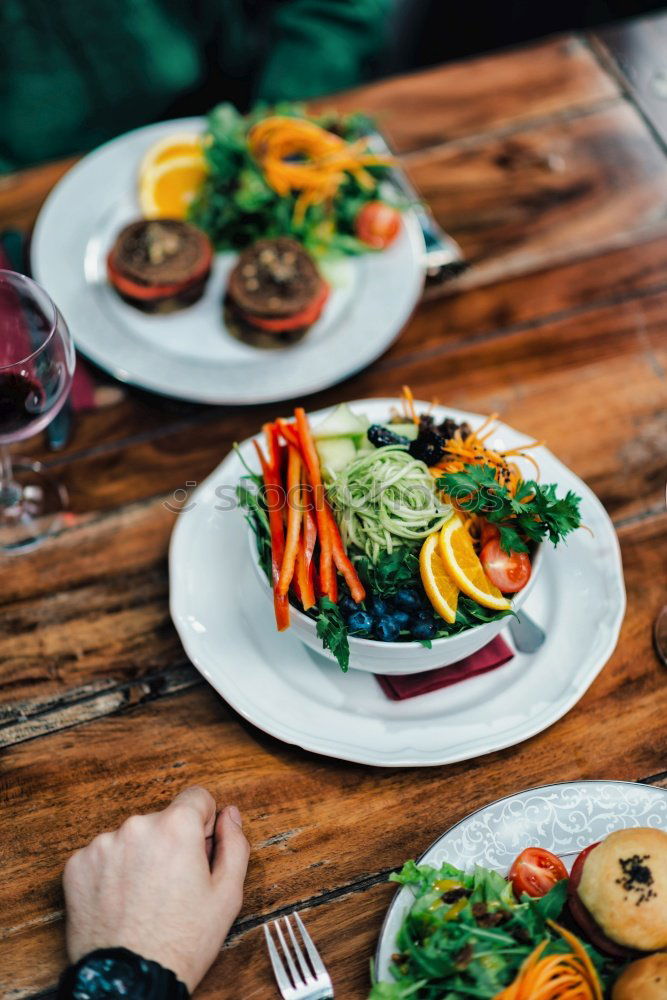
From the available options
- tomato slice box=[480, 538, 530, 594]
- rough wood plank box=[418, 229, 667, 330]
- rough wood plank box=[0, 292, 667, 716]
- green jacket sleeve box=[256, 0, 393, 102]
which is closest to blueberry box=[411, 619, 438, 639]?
tomato slice box=[480, 538, 530, 594]

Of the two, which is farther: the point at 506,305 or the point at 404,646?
the point at 506,305

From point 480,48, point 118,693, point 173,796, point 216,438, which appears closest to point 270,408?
point 216,438

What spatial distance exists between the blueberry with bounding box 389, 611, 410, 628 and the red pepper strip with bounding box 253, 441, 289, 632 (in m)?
0.16

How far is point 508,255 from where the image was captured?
2.09 m

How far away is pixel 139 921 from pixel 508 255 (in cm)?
160

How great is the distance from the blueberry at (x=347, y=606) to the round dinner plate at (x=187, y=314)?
0.58m

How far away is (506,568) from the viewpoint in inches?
53.9

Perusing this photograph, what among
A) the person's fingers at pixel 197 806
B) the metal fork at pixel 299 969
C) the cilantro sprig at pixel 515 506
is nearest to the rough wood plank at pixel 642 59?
the cilantro sprig at pixel 515 506

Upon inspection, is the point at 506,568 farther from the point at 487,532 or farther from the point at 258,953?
the point at 258,953

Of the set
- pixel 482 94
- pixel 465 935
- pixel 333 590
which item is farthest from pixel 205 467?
pixel 482 94

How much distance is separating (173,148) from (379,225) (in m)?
0.55

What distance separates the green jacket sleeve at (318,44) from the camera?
269 centimetres

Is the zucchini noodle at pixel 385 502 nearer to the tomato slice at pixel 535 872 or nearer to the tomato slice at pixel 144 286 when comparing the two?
the tomato slice at pixel 535 872

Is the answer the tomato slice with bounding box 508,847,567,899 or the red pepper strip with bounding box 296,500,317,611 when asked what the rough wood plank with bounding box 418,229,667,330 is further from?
the tomato slice with bounding box 508,847,567,899
